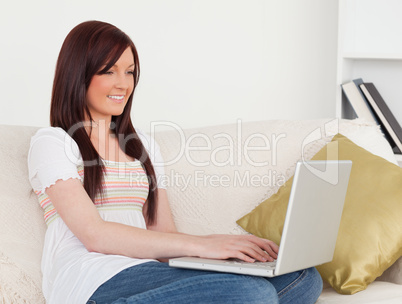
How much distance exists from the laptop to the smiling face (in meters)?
0.57

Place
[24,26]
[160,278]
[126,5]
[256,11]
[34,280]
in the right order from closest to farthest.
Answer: [160,278] < [34,280] < [24,26] < [126,5] < [256,11]

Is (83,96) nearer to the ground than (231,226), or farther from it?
farther from it

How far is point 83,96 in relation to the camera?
64.6 inches

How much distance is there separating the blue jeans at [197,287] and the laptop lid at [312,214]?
6 cm

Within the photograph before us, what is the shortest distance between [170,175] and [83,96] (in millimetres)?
→ 474

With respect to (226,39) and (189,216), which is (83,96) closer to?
(189,216)

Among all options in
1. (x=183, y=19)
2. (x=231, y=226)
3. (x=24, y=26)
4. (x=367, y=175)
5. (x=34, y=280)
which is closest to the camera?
(x=34, y=280)

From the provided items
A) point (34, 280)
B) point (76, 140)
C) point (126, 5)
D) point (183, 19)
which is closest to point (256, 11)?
point (183, 19)

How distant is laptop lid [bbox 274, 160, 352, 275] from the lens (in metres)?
1.22

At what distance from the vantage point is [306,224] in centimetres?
129

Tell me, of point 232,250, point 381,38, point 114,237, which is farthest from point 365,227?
point 381,38

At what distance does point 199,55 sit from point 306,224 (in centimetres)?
177

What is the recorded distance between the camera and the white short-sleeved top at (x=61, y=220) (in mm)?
1368

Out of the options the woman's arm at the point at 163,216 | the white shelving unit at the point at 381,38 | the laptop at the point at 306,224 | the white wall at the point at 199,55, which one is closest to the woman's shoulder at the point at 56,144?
the woman's arm at the point at 163,216
